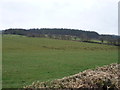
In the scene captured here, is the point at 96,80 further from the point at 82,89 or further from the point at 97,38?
the point at 97,38

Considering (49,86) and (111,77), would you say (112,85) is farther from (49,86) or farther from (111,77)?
(49,86)

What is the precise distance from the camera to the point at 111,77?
7.24 metres

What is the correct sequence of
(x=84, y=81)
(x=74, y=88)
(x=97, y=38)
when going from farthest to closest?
(x=97, y=38), (x=84, y=81), (x=74, y=88)

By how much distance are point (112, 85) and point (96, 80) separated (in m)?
0.50

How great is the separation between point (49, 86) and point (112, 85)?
6.34 feet

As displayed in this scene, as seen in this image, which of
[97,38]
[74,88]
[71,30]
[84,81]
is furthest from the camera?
[71,30]

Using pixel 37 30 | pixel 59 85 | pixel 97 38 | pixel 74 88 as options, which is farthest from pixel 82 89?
pixel 37 30

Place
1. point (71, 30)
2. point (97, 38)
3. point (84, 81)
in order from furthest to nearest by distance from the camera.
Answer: point (71, 30), point (97, 38), point (84, 81)

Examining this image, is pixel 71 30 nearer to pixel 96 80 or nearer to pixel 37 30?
pixel 37 30

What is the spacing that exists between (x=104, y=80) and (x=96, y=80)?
0.24 meters

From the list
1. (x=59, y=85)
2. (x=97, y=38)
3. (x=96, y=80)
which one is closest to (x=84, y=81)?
(x=96, y=80)

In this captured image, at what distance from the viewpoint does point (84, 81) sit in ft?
22.5

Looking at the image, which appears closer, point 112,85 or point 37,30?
point 112,85

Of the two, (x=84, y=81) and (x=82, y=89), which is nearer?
(x=82, y=89)
